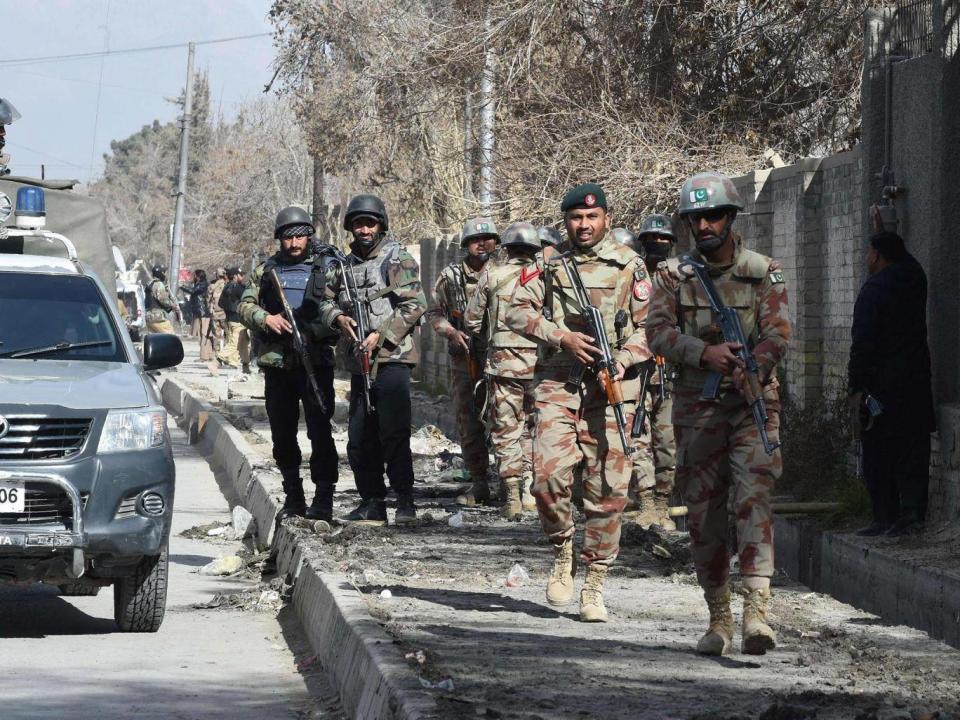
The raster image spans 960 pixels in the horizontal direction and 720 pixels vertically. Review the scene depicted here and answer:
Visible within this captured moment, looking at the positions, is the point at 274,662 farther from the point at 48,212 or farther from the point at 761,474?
the point at 48,212

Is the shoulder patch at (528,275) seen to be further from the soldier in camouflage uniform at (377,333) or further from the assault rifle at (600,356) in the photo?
the soldier in camouflage uniform at (377,333)

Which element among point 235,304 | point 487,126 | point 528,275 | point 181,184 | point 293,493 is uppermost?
point 181,184

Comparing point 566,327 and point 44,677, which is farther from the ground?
point 566,327

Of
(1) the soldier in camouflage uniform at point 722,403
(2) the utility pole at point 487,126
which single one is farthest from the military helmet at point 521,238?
(2) the utility pole at point 487,126

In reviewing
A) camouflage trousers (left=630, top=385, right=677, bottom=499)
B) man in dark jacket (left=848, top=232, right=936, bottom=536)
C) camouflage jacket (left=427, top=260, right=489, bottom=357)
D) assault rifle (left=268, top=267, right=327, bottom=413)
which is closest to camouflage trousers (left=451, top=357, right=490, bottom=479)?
camouflage jacket (left=427, top=260, right=489, bottom=357)

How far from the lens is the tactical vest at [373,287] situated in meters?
9.68

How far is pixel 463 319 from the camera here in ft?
38.6

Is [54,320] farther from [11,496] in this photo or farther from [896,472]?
[896,472]

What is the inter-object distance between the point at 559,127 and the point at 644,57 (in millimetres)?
1298

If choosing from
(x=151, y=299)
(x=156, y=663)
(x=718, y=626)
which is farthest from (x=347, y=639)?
(x=151, y=299)

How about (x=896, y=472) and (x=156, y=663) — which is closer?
(x=156, y=663)

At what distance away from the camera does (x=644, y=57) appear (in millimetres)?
19656

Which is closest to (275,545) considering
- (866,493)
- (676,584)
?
(676,584)

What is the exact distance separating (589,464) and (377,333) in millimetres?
2763
